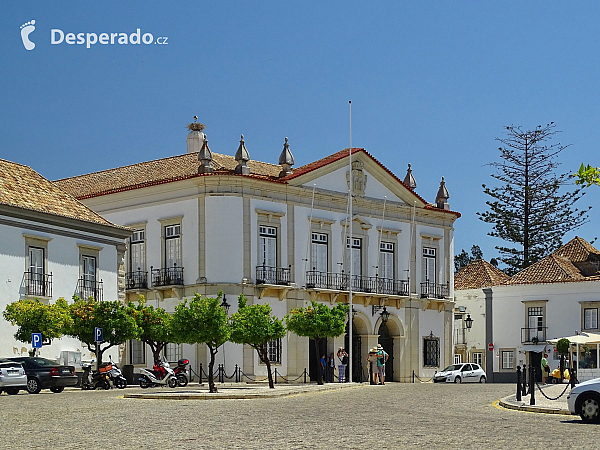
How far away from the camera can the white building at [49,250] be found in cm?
3541

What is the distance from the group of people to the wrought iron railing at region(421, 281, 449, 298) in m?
7.52

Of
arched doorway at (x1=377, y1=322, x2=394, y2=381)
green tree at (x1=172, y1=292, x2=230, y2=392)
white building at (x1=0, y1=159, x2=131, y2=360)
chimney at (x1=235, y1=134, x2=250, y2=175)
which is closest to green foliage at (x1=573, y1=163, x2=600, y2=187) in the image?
green tree at (x1=172, y1=292, x2=230, y2=392)

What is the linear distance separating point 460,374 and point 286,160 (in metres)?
12.9

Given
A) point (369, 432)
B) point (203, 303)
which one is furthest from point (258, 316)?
point (369, 432)

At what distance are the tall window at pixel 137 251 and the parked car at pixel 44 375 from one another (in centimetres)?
1473

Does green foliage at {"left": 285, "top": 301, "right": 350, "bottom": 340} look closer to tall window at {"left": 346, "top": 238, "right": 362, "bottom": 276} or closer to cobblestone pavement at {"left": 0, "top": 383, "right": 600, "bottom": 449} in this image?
tall window at {"left": 346, "top": 238, "right": 362, "bottom": 276}

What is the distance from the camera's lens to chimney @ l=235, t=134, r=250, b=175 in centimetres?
A: 4362

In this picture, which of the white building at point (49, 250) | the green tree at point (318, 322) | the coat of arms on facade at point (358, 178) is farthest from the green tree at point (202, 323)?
the coat of arms on facade at point (358, 178)

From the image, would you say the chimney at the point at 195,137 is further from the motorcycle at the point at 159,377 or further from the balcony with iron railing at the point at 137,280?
the motorcycle at the point at 159,377

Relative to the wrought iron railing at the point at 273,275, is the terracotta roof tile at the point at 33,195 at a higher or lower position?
higher

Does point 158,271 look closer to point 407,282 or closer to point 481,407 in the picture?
point 407,282

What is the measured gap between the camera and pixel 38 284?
36500 millimetres

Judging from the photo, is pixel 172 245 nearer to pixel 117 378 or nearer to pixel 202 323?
pixel 117 378

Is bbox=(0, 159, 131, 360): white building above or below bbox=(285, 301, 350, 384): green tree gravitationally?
above
